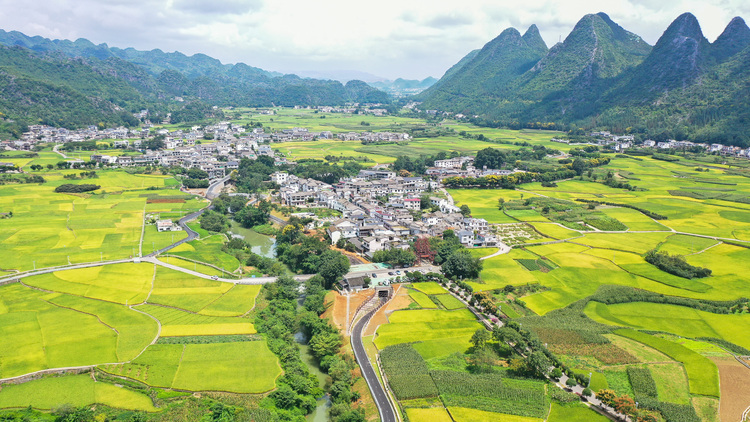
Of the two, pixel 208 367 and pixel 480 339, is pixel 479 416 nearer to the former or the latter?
pixel 480 339

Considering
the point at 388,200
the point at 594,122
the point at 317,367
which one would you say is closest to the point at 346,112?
the point at 594,122

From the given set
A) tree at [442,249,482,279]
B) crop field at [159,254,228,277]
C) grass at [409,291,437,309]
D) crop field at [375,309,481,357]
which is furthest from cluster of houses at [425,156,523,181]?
crop field at [375,309,481,357]

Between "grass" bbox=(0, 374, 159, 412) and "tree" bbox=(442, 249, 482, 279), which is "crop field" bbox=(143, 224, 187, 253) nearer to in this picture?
"grass" bbox=(0, 374, 159, 412)

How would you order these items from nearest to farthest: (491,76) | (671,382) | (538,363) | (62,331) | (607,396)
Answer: (607,396) < (671,382) < (538,363) < (62,331) < (491,76)

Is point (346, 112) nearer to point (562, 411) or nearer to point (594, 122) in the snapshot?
point (594, 122)

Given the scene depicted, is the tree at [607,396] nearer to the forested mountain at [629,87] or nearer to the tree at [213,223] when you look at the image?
the tree at [213,223]

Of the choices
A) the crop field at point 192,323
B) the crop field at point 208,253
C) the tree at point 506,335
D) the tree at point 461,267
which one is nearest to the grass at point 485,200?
the tree at point 461,267

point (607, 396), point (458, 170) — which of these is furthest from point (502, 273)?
point (458, 170)
